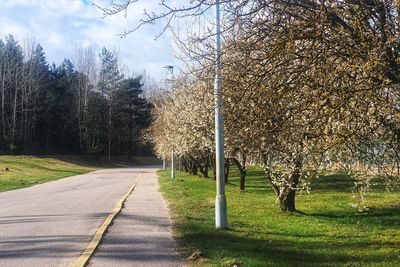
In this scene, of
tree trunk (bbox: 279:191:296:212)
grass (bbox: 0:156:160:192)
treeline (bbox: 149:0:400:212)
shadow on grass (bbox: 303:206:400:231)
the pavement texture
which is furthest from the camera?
grass (bbox: 0:156:160:192)

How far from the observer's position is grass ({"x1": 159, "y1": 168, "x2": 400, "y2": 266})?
8531mm

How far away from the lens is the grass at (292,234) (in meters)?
8.53

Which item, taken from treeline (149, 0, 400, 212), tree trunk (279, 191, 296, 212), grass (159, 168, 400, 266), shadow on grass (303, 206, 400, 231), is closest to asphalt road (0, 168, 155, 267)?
grass (159, 168, 400, 266)

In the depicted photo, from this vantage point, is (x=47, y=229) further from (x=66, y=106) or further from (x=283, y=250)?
(x=66, y=106)

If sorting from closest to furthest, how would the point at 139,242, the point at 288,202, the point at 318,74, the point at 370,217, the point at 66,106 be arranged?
the point at 318,74, the point at 139,242, the point at 370,217, the point at 288,202, the point at 66,106

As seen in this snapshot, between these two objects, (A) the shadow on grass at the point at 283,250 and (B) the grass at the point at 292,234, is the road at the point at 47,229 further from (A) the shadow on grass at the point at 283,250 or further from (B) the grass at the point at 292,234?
(A) the shadow on grass at the point at 283,250

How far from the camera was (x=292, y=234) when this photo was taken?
37.2 feet

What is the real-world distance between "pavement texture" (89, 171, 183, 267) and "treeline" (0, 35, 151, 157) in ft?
200

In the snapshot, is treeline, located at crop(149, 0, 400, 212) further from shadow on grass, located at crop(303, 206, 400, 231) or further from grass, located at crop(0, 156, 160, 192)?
grass, located at crop(0, 156, 160, 192)

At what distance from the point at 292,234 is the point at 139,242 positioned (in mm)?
3493

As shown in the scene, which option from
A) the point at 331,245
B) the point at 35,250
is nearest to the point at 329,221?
the point at 331,245

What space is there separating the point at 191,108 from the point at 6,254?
56.6ft

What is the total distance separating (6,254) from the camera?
8.54 m

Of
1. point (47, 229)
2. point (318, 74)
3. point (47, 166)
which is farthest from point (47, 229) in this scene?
point (47, 166)
